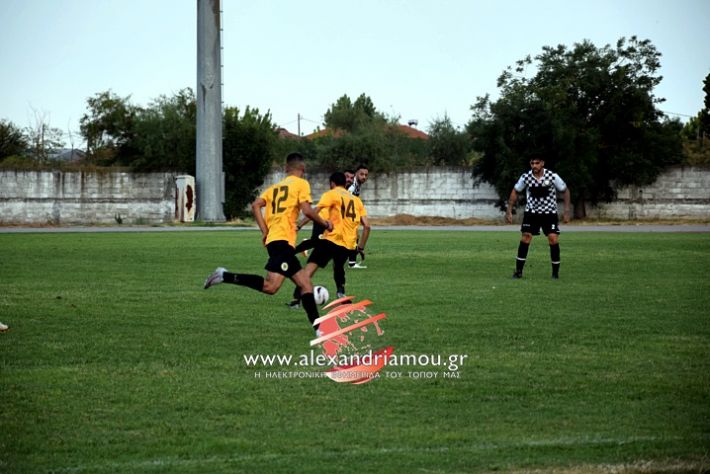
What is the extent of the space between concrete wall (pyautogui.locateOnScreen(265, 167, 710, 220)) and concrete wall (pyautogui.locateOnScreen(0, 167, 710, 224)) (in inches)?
2.1

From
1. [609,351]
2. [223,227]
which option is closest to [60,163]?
[223,227]

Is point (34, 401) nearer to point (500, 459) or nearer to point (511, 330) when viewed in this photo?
point (500, 459)

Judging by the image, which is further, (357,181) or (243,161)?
(243,161)

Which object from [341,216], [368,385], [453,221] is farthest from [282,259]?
[453,221]

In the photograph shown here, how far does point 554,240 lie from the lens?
16.3 m

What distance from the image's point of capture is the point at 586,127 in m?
49.5

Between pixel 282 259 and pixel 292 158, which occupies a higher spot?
pixel 292 158

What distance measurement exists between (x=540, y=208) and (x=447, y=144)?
5213 cm

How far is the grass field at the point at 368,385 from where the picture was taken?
5.36m

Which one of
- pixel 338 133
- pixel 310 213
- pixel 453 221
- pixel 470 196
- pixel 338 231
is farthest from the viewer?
pixel 338 133

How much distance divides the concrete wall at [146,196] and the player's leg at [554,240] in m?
35.1

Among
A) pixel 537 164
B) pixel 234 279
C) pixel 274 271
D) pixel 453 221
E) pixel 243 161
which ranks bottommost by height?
pixel 453 221

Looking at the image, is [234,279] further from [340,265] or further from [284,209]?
[340,265]

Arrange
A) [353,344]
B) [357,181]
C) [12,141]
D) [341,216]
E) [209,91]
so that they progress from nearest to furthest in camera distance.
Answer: [353,344] → [341,216] → [357,181] → [209,91] → [12,141]
